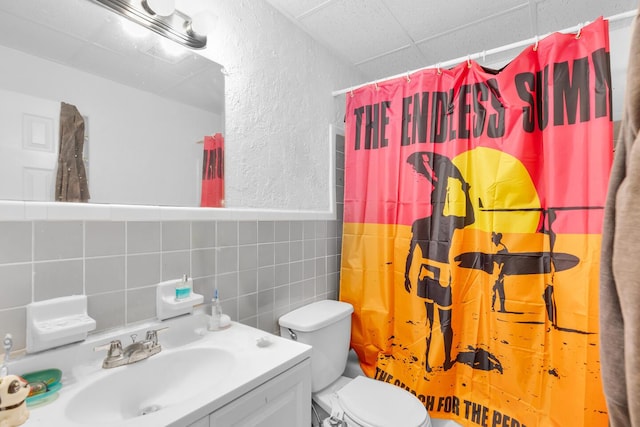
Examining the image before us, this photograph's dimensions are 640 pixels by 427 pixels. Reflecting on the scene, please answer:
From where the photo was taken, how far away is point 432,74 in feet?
4.91

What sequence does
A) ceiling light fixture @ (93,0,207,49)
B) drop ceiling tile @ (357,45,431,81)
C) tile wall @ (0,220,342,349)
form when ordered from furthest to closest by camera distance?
drop ceiling tile @ (357,45,431,81) → ceiling light fixture @ (93,0,207,49) → tile wall @ (0,220,342,349)

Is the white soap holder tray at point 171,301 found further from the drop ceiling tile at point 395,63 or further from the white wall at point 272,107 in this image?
the drop ceiling tile at point 395,63

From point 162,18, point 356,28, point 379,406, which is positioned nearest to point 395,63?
point 356,28

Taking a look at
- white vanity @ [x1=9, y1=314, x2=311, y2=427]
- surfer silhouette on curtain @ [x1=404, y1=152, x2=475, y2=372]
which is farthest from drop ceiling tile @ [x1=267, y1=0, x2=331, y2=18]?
white vanity @ [x1=9, y1=314, x2=311, y2=427]

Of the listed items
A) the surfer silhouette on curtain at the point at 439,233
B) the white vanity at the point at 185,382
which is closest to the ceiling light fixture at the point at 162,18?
the white vanity at the point at 185,382

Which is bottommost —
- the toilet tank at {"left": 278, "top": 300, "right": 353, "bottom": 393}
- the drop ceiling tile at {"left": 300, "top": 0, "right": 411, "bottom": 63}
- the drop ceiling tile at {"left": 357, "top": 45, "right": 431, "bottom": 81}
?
the toilet tank at {"left": 278, "top": 300, "right": 353, "bottom": 393}

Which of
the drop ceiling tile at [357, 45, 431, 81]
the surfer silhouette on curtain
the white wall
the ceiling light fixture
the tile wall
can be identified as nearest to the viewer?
the tile wall

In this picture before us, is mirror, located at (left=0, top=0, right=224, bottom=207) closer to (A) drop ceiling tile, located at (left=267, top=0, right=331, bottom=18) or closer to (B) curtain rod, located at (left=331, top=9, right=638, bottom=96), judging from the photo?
(A) drop ceiling tile, located at (left=267, top=0, right=331, bottom=18)

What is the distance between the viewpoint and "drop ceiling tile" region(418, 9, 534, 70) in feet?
5.13

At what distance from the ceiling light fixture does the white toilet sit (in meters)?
1.27

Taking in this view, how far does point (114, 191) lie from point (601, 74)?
6.00 ft

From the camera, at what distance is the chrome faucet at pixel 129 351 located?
0.83 metres

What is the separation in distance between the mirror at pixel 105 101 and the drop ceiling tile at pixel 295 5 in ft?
1.85

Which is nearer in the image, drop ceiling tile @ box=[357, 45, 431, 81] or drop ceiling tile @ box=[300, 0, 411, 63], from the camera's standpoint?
drop ceiling tile @ box=[300, 0, 411, 63]
